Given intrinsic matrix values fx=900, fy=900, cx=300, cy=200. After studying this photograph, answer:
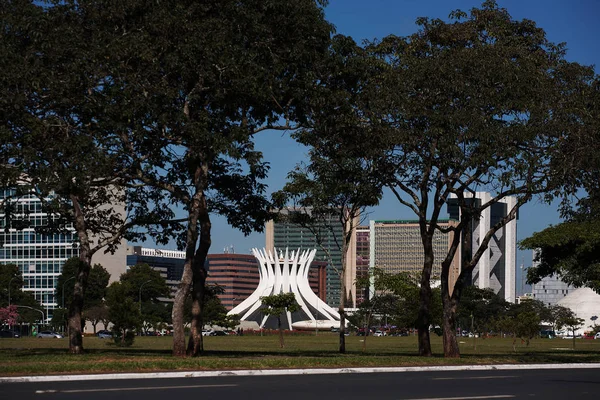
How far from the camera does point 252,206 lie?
3800cm

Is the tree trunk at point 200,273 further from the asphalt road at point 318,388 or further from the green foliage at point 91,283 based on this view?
the green foliage at point 91,283

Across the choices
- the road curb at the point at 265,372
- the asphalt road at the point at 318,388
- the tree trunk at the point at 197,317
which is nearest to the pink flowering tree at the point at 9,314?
the tree trunk at the point at 197,317

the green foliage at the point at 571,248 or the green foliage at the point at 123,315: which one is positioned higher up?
the green foliage at the point at 571,248

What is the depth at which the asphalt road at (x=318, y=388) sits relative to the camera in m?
17.0

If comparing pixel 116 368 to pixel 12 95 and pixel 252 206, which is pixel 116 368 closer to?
pixel 12 95

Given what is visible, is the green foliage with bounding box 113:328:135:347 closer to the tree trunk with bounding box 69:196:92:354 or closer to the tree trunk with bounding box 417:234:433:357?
the tree trunk with bounding box 69:196:92:354

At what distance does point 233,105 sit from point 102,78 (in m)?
4.87

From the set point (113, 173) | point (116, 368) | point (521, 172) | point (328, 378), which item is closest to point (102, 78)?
point (113, 173)

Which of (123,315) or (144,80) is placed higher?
(144,80)

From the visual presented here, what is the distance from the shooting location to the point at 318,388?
19031mm

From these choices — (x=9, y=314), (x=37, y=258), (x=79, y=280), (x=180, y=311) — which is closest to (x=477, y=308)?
(x=37, y=258)

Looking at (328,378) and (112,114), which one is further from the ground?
(112,114)

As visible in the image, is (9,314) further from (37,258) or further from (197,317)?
(197,317)

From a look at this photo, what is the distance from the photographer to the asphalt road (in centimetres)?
1702
